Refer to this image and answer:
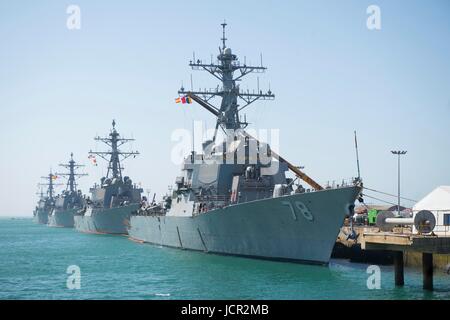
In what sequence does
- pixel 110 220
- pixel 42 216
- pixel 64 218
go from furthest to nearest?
pixel 42 216 < pixel 64 218 < pixel 110 220

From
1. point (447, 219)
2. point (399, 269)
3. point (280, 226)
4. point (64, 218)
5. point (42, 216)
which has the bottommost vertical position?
point (42, 216)

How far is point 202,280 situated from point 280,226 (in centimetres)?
396

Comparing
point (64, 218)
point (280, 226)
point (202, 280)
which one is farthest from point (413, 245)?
point (64, 218)

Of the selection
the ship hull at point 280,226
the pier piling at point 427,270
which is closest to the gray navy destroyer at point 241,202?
the ship hull at point 280,226

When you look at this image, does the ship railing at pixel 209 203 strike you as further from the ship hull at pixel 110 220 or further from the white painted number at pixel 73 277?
the ship hull at pixel 110 220

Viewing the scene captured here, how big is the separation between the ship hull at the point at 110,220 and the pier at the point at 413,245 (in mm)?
33151

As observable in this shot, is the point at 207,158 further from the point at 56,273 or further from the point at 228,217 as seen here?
the point at 56,273

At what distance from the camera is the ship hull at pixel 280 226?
827 inches

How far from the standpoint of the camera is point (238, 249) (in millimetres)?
25375

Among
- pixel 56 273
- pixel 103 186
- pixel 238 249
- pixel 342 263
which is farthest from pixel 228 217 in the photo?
pixel 103 186

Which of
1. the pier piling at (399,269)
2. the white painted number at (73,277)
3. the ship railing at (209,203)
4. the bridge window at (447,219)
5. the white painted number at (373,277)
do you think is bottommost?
the white painted number at (73,277)

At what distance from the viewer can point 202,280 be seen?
20.5 meters

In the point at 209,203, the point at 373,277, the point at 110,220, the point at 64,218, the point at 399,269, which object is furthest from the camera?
the point at 64,218

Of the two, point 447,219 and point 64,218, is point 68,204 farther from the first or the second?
point 447,219
